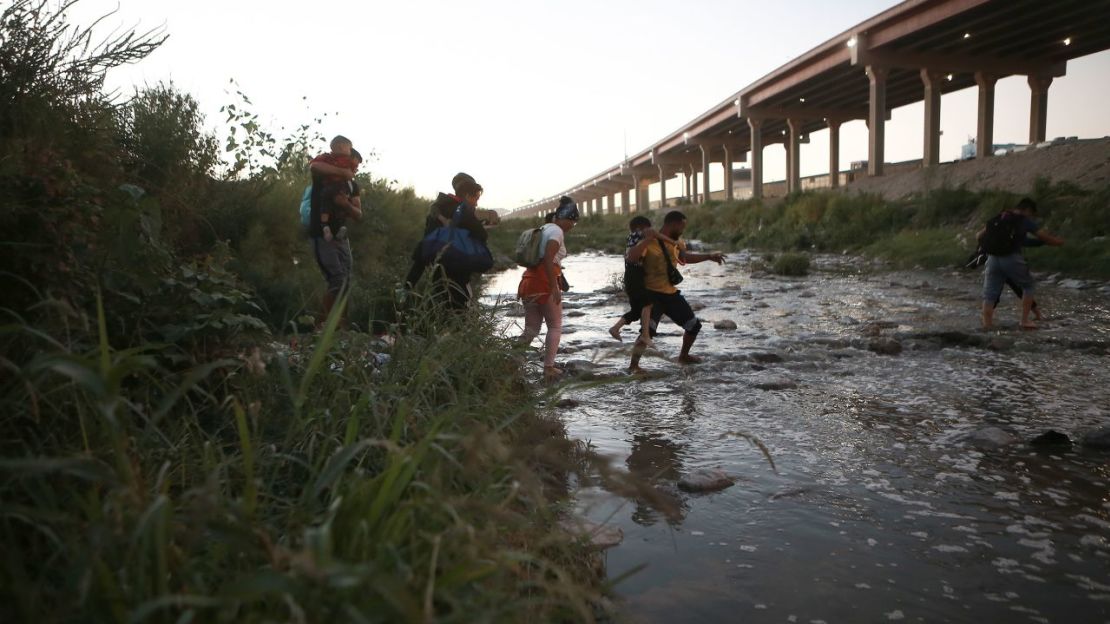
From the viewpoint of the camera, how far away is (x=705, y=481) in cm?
416

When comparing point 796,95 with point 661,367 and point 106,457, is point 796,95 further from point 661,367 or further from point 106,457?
point 106,457

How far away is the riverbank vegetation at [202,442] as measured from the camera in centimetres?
162

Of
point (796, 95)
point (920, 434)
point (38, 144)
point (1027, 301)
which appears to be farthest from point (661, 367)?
point (796, 95)

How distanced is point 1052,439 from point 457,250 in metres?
4.56

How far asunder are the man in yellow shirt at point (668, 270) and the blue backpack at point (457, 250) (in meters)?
2.05

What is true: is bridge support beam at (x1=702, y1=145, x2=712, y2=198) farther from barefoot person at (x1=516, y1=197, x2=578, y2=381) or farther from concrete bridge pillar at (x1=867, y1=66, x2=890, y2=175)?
barefoot person at (x1=516, y1=197, x2=578, y2=381)

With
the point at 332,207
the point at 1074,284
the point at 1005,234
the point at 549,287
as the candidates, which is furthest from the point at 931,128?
the point at 332,207

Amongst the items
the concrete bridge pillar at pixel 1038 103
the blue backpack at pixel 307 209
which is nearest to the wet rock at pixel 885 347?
the blue backpack at pixel 307 209

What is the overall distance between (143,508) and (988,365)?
7.71 metres

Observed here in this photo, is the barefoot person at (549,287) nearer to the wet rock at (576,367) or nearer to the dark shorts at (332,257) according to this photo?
the wet rock at (576,367)

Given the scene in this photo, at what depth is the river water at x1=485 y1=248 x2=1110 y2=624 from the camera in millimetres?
2969

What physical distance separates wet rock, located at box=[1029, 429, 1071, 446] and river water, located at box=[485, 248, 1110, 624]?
0.06 m

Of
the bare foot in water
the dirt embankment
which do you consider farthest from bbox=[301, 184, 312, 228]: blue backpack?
the dirt embankment

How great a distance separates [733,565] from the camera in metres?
3.25
